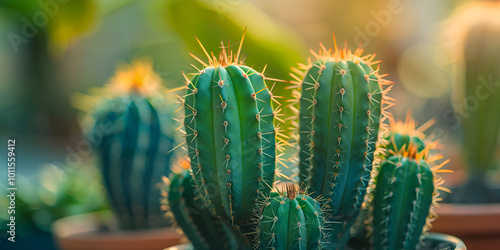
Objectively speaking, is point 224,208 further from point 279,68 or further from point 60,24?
point 60,24

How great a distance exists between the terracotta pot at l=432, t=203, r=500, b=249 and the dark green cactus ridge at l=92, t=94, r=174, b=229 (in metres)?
0.82

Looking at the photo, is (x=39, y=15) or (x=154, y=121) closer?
(x=154, y=121)

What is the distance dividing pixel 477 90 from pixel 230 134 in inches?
47.0

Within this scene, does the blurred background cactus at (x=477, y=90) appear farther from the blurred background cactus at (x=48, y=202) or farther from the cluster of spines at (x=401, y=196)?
the blurred background cactus at (x=48, y=202)

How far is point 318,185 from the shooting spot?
935mm

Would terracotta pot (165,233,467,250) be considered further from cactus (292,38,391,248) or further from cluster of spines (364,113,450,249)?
cactus (292,38,391,248)

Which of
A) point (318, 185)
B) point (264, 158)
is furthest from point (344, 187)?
point (264, 158)

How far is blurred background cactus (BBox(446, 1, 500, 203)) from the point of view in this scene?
1714 millimetres

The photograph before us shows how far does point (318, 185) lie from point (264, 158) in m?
0.13

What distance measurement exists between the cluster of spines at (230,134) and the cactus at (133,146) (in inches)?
28.6

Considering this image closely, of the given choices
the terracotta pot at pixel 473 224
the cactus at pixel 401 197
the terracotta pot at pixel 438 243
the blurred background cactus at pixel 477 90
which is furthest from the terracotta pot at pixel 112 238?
the blurred background cactus at pixel 477 90

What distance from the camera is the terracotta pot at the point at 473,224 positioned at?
4.62 feet

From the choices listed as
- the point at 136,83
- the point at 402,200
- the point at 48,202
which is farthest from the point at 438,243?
the point at 48,202

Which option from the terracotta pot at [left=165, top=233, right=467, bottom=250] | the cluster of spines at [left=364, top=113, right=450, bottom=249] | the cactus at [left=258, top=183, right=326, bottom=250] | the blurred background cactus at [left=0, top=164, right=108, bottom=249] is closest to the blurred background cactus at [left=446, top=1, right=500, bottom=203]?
the terracotta pot at [left=165, top=233, right=467, bottom=250]
